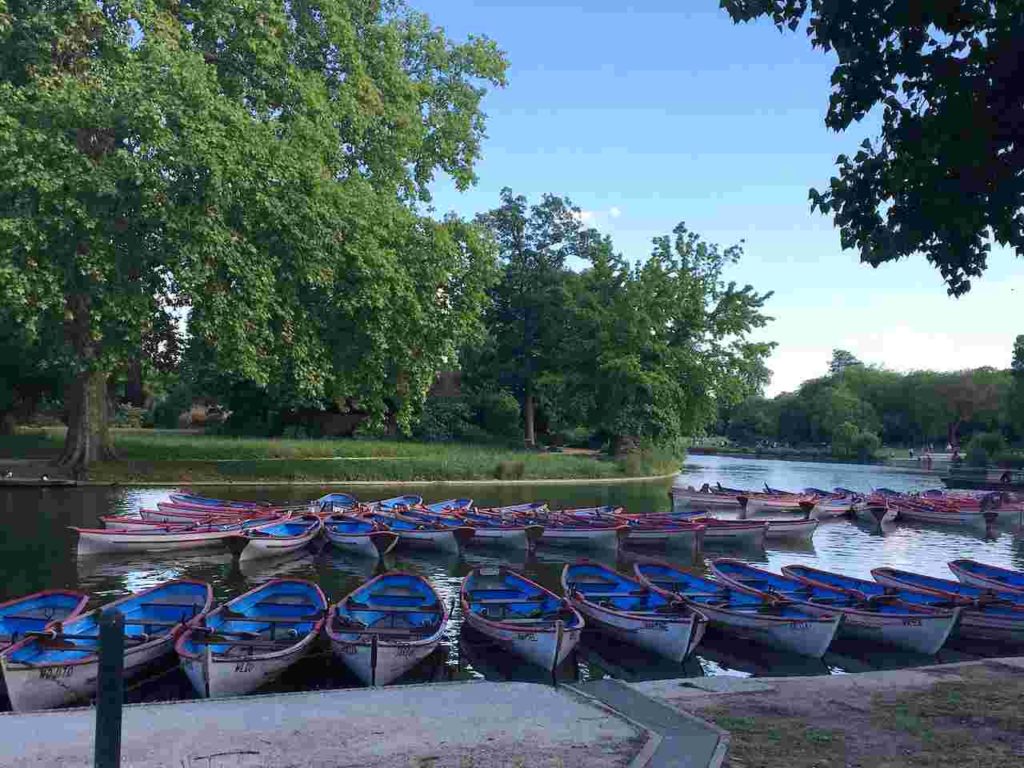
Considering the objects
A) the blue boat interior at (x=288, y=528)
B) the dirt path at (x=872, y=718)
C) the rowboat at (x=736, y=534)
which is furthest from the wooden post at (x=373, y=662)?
the rowboat at (x=736, y=534)

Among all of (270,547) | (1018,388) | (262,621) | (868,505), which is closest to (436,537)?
(270,547)

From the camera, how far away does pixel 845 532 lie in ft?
122

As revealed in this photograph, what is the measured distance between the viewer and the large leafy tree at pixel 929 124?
10492mm

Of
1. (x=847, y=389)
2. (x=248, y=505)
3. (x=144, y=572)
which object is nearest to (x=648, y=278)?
(x=248, y=505)

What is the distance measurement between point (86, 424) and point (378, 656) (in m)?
31.9

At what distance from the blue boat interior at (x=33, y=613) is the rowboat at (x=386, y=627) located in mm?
4082

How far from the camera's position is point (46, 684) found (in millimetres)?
11055

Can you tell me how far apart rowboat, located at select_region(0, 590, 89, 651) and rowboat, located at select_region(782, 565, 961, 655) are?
43.6 feet

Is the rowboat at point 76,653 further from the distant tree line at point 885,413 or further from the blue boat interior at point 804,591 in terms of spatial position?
the distant tree line at point 885,413

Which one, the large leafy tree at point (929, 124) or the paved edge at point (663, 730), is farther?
the large leafy tree at point (929, 124)

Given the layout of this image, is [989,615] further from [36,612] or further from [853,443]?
[853,443]

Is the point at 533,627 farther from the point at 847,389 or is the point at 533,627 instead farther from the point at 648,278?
the point at 847,389

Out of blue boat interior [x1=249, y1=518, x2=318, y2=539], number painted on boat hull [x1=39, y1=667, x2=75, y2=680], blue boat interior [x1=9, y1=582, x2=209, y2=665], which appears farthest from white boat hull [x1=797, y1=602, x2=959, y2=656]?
blue boat interior [x1=249, y1=518, x2=318, y2=539]

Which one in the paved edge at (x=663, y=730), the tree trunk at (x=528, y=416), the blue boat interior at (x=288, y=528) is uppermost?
the tree trunk at (x=528, y=416)
